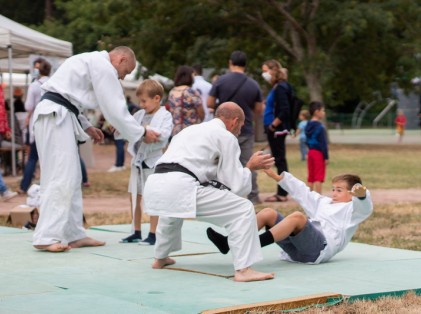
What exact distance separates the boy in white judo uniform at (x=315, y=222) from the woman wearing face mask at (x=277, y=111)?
17.4 ft

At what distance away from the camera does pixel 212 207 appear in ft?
23.2

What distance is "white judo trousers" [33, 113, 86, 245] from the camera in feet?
28.0

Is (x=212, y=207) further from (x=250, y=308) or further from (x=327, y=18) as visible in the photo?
(x=327, y=18)

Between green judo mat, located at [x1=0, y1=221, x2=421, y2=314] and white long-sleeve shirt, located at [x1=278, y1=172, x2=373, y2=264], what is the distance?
0.16m

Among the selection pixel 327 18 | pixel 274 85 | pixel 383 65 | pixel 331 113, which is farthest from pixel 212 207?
pixel 331 113

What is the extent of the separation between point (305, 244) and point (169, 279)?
1.18 meters

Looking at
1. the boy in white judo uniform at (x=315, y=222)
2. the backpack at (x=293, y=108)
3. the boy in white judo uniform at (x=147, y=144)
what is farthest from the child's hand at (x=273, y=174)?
the backpack at (x=293, y=108)

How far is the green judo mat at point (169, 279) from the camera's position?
244 inches

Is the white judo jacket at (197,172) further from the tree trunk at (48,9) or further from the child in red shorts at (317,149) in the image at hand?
the tree trunk at (48,9)

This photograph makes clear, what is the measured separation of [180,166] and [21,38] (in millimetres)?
10582

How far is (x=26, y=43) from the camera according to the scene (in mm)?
17266

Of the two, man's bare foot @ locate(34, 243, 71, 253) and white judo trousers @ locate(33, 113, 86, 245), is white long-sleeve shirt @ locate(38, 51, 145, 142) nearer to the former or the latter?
white judo trousers @ locate(33, 113, 86, 245)

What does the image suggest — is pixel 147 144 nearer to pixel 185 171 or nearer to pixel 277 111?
pixel 185 171

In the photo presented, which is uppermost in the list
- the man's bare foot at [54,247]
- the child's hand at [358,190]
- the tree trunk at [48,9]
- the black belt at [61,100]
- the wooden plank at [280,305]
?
the tree trunk at [48,9]
